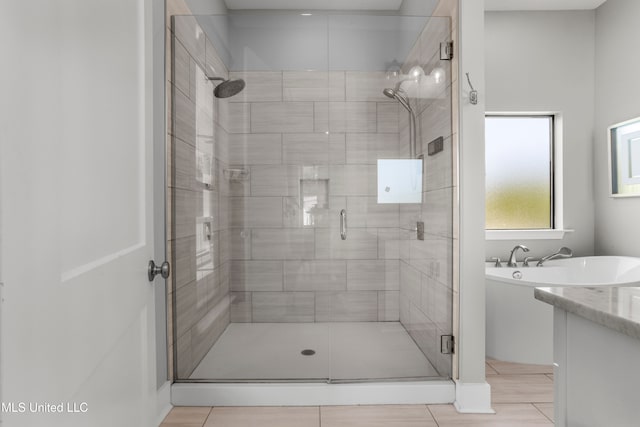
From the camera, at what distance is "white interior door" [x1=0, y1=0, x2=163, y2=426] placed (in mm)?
577

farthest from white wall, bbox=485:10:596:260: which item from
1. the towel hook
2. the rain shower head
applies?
the rain shower head

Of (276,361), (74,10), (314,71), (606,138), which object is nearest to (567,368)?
(74,10)

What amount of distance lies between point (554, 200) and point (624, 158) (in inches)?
22.9

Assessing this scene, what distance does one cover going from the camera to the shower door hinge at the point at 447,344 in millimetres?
2117

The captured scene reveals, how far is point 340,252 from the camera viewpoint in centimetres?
224

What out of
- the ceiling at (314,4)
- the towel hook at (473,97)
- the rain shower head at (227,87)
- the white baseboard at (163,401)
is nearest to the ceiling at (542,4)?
the ceiling at (314,4)

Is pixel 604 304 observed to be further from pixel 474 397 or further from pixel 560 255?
pixel 560 255

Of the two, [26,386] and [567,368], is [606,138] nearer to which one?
[567,368]

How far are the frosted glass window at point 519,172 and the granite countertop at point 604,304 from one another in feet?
8.54

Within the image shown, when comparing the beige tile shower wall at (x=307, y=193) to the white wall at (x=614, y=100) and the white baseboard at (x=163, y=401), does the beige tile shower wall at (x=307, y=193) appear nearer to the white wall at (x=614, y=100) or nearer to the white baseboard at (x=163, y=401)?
the white baseboard at (x=163, y=401)

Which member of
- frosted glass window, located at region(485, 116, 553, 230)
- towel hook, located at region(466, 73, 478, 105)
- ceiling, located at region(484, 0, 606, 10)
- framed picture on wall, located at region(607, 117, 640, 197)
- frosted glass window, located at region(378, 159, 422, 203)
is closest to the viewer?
towel hook, located at region(466, 73, 478, 105)

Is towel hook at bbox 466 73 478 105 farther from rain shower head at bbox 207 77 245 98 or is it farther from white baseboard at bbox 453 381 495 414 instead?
white baseboard at bbox 453 381 495 414

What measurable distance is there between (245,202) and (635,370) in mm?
1860

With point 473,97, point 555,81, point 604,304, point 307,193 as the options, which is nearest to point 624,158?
point 555,81
